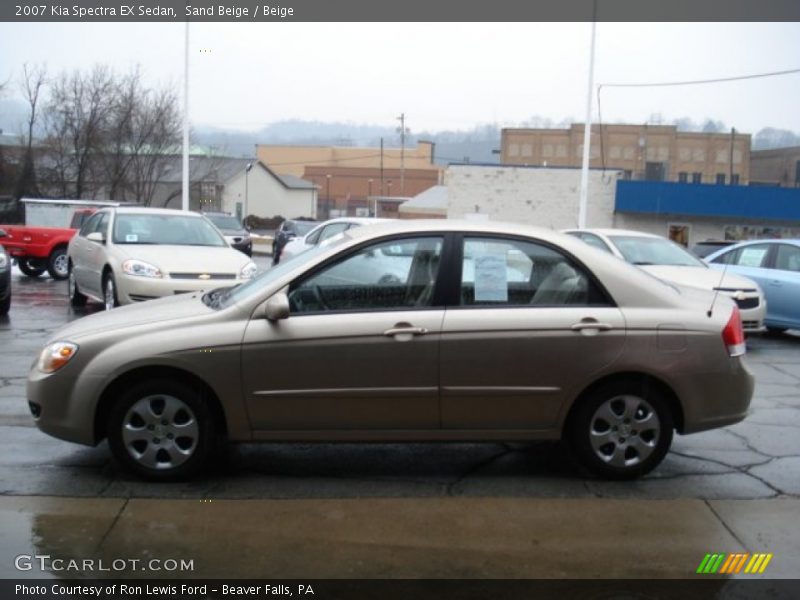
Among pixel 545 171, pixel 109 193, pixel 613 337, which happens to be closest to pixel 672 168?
pixel 545 171

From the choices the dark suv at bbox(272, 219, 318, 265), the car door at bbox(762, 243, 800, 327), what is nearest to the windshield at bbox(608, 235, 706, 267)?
the car door at bbox(762, 243, 800, 327)

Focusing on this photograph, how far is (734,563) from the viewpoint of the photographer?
13.8ft

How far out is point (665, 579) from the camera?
404 centimetres

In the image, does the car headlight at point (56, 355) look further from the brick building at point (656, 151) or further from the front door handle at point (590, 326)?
the brick building at point (656, 151)

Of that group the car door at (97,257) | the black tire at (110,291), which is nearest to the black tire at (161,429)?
the black tire at (110,291)

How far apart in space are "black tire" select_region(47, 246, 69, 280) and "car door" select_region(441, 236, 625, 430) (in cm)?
1547

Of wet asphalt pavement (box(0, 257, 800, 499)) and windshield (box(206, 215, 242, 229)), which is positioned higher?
windshield (box(206, 215, 242, 229))

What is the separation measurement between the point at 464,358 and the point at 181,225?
792cm

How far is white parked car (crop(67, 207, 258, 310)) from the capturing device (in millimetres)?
10461

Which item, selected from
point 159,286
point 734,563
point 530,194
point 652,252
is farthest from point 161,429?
point 530,194

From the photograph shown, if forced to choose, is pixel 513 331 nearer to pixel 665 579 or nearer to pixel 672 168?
pixel 665 579

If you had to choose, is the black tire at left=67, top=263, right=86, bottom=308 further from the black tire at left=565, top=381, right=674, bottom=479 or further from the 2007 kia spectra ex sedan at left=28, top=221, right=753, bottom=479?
the black tire at left=565, top=381, right=674, bottom=479

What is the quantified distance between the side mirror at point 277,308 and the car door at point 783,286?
887 cm

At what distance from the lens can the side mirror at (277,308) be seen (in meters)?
5.00
